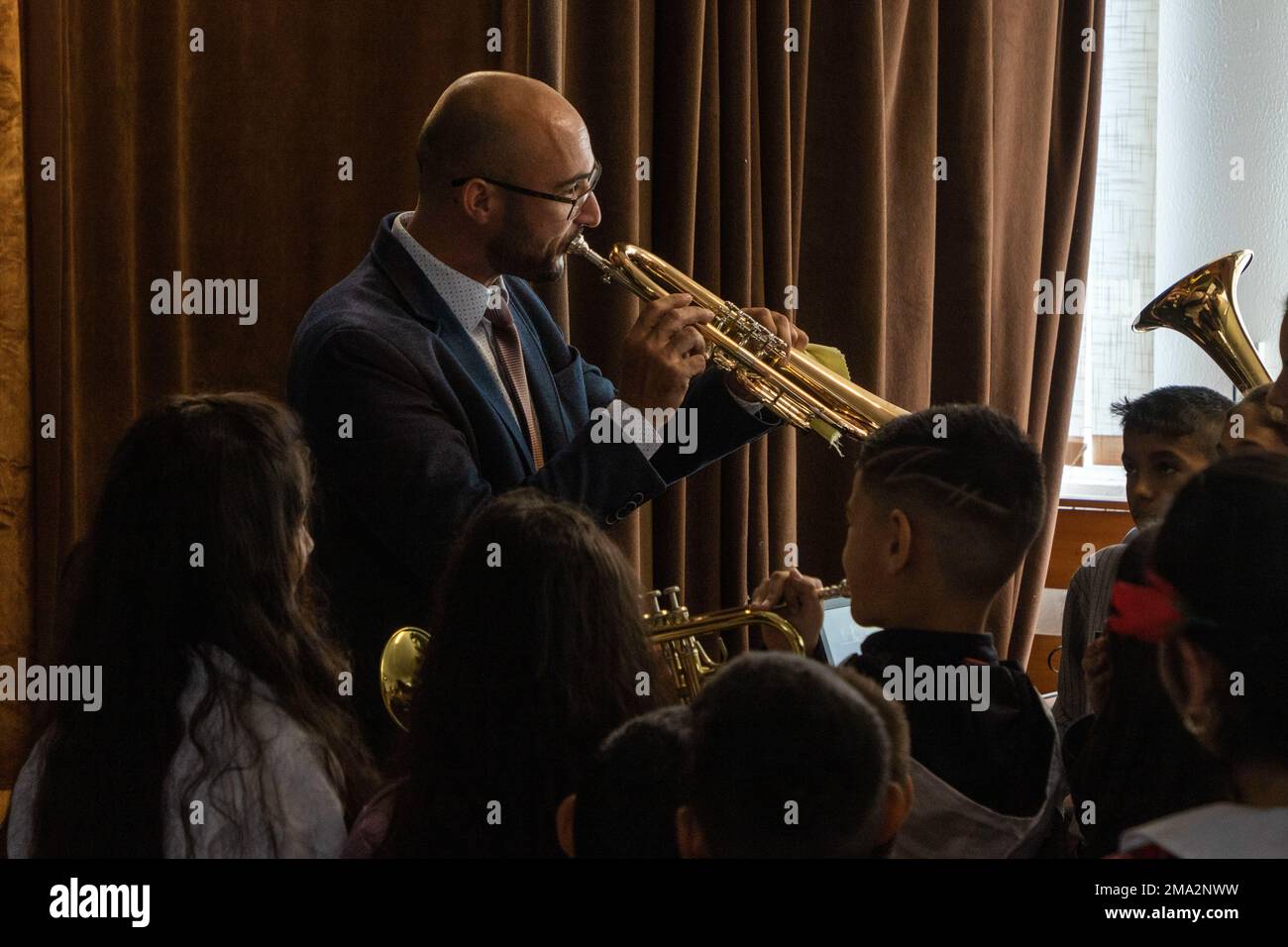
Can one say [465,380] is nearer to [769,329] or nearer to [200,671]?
[769,329]

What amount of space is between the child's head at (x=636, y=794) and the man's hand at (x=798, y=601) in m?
0.51

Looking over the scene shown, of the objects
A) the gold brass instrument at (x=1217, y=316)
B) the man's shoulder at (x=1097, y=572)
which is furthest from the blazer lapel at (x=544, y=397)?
the gold brass instrument at (x=1217, y=316)

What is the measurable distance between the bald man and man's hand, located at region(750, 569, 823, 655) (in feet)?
0.81

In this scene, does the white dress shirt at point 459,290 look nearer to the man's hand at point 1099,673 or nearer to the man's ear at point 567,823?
the man's hand at point 1099,673

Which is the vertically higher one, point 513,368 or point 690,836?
point 513,368

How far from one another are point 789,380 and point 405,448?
0.56 metres

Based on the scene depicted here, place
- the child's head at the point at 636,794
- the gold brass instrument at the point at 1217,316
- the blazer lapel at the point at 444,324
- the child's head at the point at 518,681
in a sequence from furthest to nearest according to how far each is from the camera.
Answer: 1. the gold brass instrument at the point at 1217,316
2. the blazer lapel at the point at 444,324
3. the child's head at the point at 518,681
4. the child's head at the point at 636,794

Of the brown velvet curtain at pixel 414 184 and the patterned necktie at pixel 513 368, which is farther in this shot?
the brown velvet curtain at pixel 414 184

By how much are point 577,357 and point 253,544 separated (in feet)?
2.81

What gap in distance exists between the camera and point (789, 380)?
6.49ft

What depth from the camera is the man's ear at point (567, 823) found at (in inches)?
44.8

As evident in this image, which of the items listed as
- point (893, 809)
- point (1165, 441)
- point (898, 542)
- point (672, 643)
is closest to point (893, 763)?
point (893, 809)
